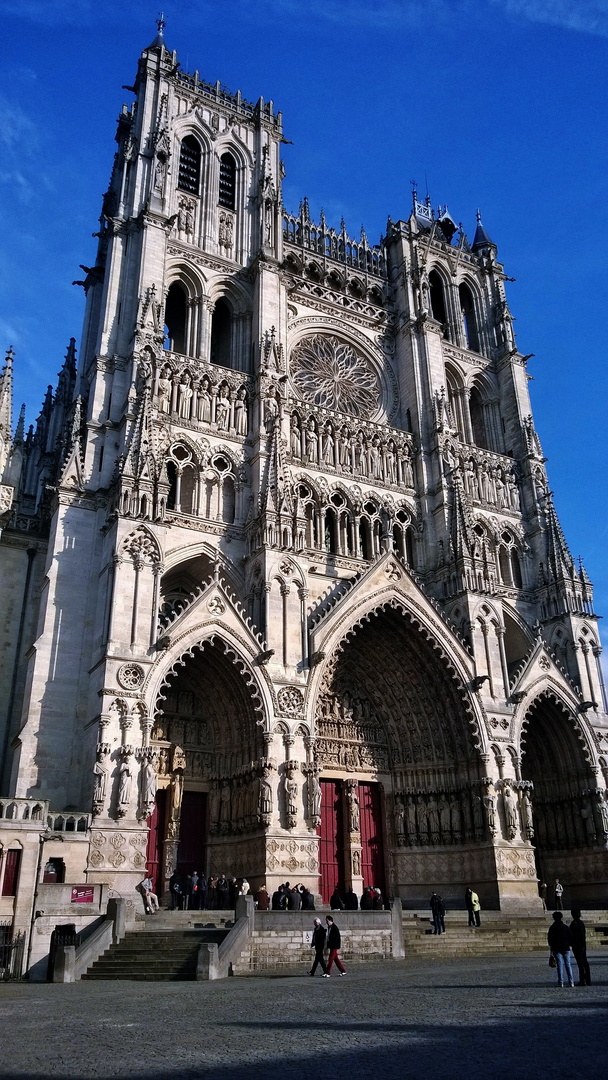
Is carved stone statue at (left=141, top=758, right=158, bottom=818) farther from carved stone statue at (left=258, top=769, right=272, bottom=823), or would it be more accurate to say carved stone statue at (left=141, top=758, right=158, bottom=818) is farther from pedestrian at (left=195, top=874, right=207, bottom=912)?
carved stone statue at (left=258, top=769, right=272, bottom=823)

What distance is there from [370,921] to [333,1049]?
1126 centimetres

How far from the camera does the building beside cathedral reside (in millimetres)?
22125

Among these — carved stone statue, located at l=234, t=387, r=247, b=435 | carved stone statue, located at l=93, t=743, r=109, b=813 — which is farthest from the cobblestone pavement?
carved stone statue, located at l=234, t=387, r=247, b=435

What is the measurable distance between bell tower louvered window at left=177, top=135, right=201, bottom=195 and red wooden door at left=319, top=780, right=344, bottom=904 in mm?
24133

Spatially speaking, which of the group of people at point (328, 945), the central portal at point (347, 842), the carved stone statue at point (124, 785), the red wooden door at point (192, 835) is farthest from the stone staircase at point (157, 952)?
the central portal at point (347, 842)

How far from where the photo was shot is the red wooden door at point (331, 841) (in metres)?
25.5

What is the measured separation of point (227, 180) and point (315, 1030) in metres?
34.1

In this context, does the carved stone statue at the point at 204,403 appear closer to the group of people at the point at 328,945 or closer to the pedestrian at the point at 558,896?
the group of people at the point at 328,945

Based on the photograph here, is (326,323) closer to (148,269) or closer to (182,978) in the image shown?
(148,269)

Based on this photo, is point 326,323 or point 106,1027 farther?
point 326,323

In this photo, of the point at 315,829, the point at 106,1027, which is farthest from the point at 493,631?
the point at 106,1027

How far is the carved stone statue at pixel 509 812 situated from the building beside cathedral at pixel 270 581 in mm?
70

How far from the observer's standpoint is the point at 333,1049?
7.56 metres

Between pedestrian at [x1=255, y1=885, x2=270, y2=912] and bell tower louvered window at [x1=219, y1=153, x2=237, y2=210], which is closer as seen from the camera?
pedestrian at [x1=255, y1=885, x2=270, y2=912]
